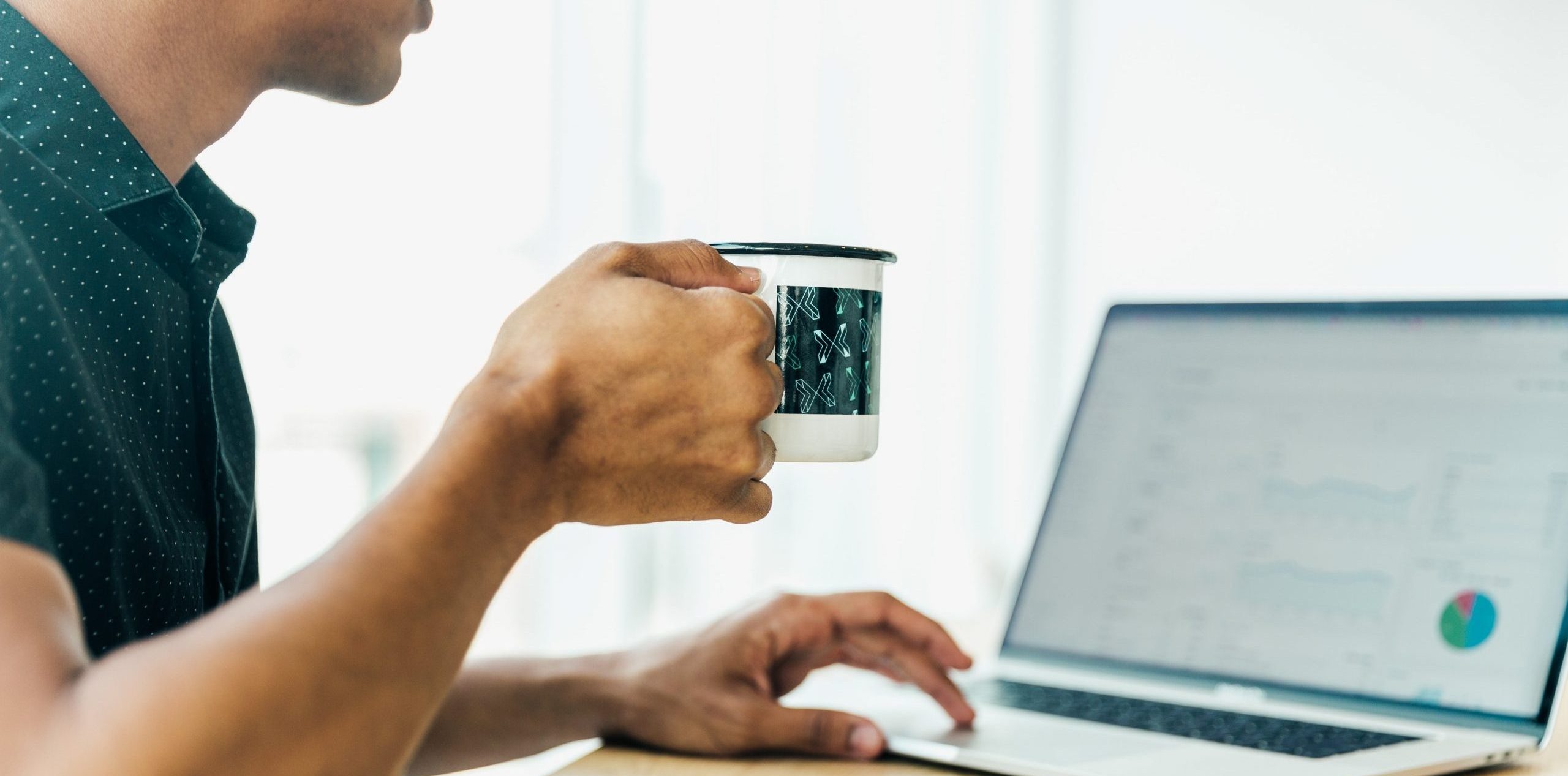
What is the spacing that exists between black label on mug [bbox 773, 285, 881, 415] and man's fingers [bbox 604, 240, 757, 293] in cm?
3

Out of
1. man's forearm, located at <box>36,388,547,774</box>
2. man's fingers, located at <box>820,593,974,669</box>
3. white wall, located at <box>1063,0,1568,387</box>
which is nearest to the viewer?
man's forearm, located at <box>36,388,547,774</box>

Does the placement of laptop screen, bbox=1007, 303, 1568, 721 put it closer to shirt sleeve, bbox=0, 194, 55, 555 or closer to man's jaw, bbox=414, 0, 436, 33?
man's jaw, bbox=414, 0, 436, 33

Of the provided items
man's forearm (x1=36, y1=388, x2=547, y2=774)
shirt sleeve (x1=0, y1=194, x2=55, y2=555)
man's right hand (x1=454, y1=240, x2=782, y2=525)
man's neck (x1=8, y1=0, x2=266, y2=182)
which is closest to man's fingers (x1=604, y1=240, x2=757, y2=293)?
man's right hand (x1=454, y1=240, x2=782, y2=525)

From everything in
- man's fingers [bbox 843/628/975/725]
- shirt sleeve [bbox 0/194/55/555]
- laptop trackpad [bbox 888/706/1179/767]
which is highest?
shirt sleeve [bbox 0/194/55/555]

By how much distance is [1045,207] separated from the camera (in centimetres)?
A: 225

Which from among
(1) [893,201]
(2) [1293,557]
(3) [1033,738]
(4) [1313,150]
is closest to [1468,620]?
(2) [1293,557]

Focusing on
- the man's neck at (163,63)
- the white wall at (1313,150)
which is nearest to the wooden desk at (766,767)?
the man's neck at (163,63)

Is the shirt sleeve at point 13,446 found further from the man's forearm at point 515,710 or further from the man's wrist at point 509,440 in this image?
the man's forearm at point 515,710

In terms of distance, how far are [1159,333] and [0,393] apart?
0.82 m

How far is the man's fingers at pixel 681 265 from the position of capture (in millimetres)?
577

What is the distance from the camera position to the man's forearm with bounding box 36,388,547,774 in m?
0.38

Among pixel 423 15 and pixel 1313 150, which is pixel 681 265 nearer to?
pixel 423 15

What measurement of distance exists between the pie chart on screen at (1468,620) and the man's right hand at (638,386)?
Answer: 1.62ft

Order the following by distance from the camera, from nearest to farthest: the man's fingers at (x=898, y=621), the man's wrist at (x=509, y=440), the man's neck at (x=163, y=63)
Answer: the man's wrist at (x=509, y=440)
the man's neck at (x=163, y=63)
the man's fingers at (x=898, y=621)
